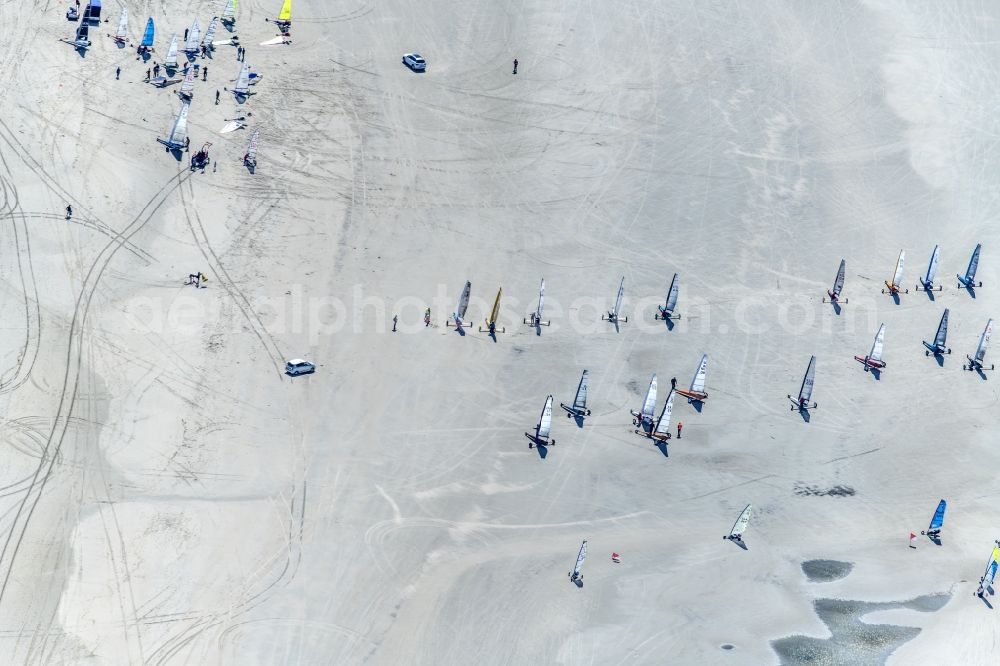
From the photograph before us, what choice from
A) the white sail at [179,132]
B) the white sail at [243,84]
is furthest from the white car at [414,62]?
the white sail at [179,132]

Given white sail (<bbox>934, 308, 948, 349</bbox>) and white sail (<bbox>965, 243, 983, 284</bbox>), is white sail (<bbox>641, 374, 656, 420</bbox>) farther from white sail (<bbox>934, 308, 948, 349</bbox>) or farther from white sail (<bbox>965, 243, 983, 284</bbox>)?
white sail (<bbox>965, 243, 983, 284</bbox>)

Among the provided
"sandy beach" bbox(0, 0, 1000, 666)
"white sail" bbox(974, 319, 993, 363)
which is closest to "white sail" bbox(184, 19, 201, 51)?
"sandy beach" bbox(0, 0, 1000, 666)

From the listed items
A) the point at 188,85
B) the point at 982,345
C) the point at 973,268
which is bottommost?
the point at 982,345

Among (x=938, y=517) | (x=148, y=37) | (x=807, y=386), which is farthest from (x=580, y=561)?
(x=148, y=37)

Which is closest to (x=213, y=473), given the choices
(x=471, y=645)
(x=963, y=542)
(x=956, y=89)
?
(x=471, y=645)

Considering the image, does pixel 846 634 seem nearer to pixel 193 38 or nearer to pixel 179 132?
pixel 179 132

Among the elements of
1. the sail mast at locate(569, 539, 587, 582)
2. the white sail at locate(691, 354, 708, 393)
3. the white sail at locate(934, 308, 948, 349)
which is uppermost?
the white sail at locate(934, 308, 948, 349)

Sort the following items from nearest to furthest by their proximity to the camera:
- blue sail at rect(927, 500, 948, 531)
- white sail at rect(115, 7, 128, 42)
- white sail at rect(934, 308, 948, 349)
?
blue sail at rect(927, 500, 948, 531)
white sail at rect(934, 308, 948, 349)
white sail at rect(115, 7, 128, 42)
